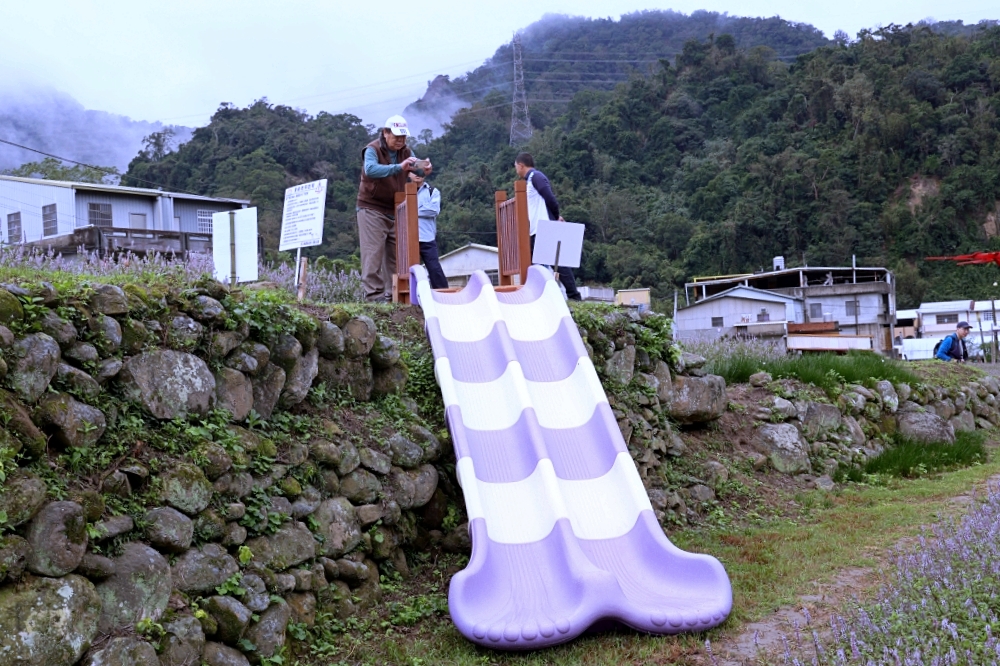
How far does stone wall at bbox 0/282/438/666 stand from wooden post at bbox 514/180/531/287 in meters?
2.94

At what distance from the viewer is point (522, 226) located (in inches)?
321

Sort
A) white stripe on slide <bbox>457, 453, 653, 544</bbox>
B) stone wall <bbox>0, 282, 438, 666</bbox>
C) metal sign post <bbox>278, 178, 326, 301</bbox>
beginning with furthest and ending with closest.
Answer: metal sign post <bbox>278, 178, 326, 301</bbox> < white stripe on slide <bbox>457, 453, 653, 544</bbox> < stone wall <bbox>0, 282, 438, 666</bbox>

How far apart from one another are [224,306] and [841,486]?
6.05 metres

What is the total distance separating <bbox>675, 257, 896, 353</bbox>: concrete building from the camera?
1405 inches

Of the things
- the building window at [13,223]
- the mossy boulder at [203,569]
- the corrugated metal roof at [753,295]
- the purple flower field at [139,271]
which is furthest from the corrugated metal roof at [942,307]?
the mossy boulder at [203,569]

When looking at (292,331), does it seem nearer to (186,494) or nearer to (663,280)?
(186,494)

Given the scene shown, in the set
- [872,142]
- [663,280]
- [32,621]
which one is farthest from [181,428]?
[872,142]

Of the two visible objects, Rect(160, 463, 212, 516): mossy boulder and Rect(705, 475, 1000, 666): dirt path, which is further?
Rect(705, 475, 1000, 666): dirt path

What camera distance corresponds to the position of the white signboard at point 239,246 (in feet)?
25.2

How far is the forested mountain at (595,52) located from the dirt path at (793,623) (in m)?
92.1

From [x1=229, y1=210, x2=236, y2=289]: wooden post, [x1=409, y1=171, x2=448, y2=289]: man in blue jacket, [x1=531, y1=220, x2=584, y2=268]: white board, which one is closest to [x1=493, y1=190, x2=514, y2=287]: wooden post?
[x1=531, y1=220, x2=584, y2=268]: white board

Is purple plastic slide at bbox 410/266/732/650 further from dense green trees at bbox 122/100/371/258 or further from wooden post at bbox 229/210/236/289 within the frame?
dense green trees at bbox 122/100/371/258

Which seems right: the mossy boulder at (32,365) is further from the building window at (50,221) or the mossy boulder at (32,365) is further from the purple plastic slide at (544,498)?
the building window at (50,221)

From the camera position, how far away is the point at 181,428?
4.25 meters
